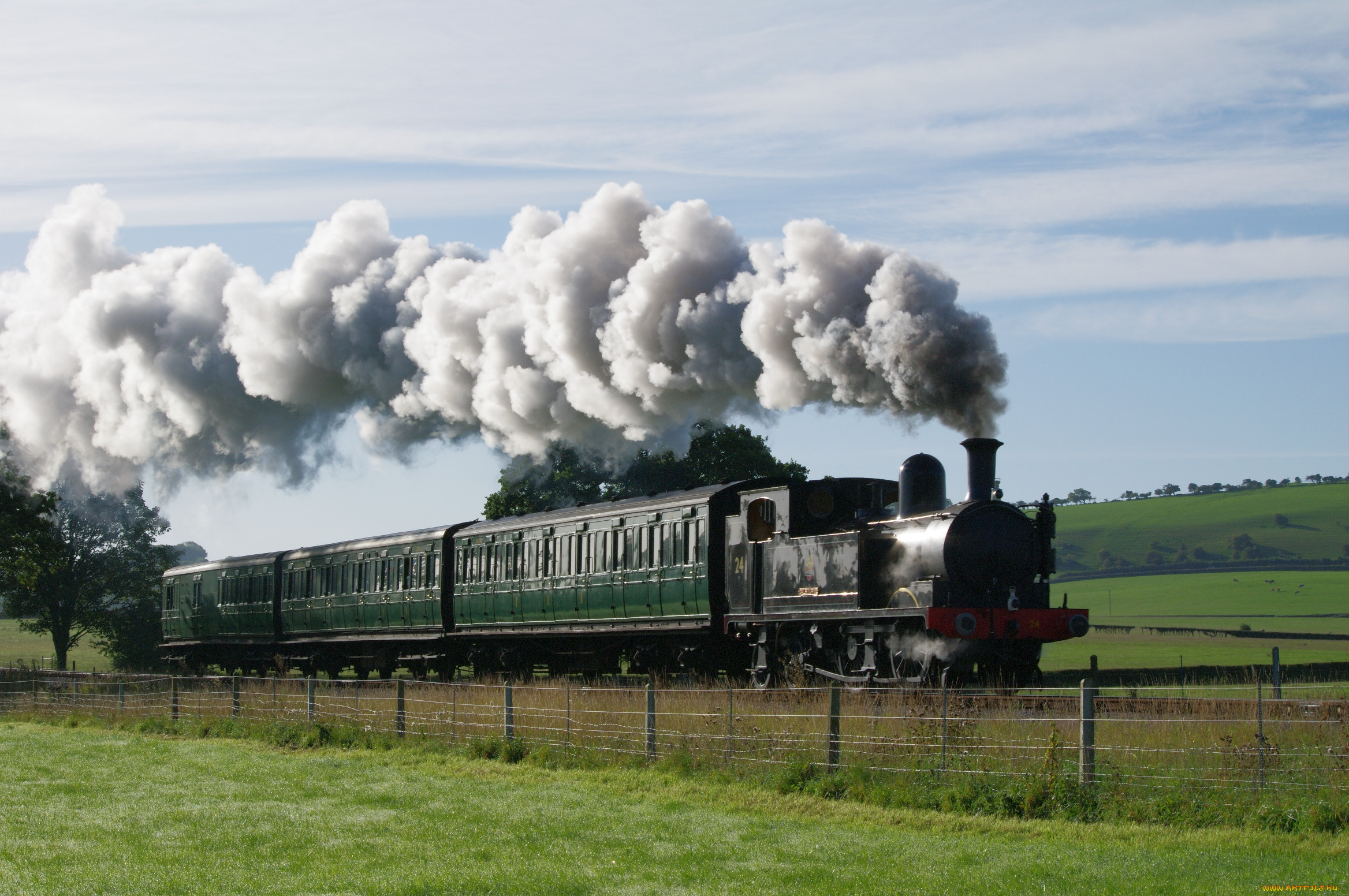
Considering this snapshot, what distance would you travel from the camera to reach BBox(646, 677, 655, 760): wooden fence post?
14656mm

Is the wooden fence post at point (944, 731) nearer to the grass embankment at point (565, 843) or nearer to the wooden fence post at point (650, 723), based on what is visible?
the grass embankment at point (565, 843)

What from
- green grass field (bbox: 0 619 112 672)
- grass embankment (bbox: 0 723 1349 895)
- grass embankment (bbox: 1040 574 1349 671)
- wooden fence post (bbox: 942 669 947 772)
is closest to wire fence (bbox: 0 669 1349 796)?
wooden fence post (bbox: 942 669 947 772)

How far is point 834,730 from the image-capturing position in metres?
13.0

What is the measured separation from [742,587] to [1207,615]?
94454 mm

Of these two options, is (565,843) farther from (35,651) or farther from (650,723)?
Result: (35,651)

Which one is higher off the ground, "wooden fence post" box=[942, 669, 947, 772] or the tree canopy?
the tree canopy

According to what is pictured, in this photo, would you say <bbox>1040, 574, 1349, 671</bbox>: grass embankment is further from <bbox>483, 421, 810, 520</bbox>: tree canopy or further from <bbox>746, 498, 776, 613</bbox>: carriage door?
<bbox>746, 498, 776, 613</bbox>: carriage door

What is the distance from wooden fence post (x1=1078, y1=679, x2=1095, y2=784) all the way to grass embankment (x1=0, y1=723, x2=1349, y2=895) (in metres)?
0.67

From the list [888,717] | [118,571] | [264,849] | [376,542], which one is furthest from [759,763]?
[118,571]

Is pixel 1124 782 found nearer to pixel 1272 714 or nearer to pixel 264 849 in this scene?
pixel 1272 714

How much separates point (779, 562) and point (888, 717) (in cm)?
606

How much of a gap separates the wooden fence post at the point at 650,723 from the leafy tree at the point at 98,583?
5345 centimetres

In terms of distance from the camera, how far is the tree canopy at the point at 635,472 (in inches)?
2185

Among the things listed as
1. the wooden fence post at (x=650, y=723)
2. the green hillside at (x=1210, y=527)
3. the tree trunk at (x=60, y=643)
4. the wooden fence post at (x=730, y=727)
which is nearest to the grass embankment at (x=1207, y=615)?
the green hillside at (x=1210, y=527)
